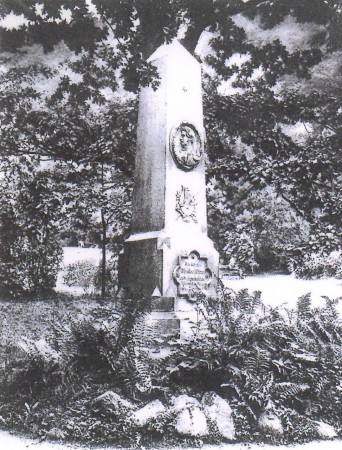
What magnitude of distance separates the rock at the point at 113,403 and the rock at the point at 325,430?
60.2 inches

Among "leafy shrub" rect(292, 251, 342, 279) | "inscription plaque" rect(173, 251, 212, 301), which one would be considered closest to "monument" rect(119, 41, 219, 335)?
"inscription plaque" rect(173, 251, 212, 301)

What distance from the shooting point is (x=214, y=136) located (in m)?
8.65

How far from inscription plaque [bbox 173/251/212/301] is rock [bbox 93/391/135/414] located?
2.30 meters

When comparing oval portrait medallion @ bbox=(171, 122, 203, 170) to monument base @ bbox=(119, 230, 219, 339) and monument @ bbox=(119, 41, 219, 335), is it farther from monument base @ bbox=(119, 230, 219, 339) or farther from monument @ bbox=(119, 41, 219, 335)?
monument base @ bbox=(119, 230, 219, 339)

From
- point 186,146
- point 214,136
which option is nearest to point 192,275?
point 186,146

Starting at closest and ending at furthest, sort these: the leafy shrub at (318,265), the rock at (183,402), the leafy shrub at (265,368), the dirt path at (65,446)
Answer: the dirt path at (65,446), the rock at (183,402), the leafy shrub at (265,368), the leafy shrub at (318,265)

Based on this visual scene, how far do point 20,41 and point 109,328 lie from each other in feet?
13.0

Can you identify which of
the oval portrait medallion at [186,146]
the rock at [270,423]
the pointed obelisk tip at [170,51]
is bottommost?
the rock at [270,423]

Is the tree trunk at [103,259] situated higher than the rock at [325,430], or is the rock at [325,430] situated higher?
the tree trunk at [103,259]

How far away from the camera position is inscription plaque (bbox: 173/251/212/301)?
625cm

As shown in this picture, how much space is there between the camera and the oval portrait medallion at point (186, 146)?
6.50 meters

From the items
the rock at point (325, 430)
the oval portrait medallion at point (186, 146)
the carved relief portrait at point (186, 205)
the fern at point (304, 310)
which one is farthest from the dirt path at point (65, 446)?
the oval portrait medallion at point (186, 146)

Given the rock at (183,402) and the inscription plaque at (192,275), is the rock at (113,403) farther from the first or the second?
the inscription plaque at (192,275)

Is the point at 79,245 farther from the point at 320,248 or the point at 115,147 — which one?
the point at 320,248
